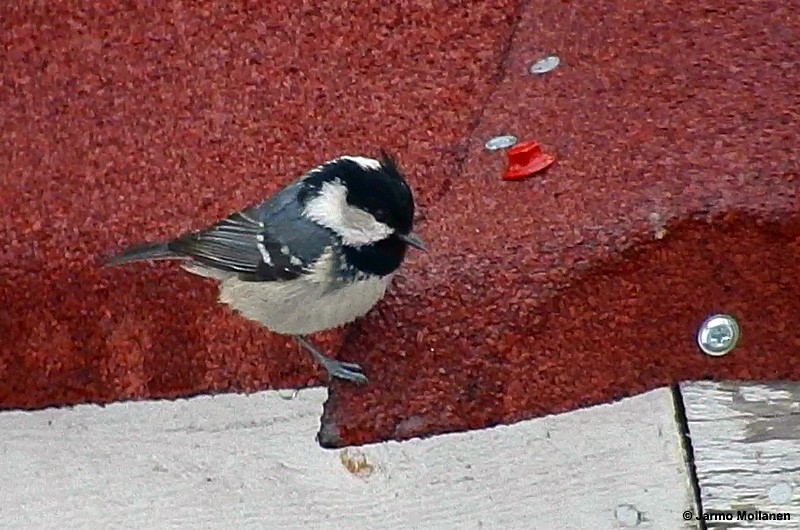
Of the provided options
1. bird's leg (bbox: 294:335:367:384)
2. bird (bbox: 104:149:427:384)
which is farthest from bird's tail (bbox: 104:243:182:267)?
bird's leg (bbox: 294:335:367:384)

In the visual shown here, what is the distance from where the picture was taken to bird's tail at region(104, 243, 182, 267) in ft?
5.24

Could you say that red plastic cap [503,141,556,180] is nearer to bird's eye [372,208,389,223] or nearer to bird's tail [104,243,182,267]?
bird's eye [372,208,389,223]

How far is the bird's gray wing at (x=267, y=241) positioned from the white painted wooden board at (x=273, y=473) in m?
0.19

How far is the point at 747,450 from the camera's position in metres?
1.52

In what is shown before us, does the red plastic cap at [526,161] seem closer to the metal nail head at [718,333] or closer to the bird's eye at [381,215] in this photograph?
the bird's eye at [381,215]

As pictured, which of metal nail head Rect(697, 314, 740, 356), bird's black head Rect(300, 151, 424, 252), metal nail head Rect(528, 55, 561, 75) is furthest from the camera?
metal nail head Rect(528, 55, 561, 75)

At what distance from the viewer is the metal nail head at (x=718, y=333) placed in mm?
1483

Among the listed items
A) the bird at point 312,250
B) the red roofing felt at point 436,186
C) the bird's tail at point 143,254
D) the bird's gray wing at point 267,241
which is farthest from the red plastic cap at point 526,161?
the bird's tail at point 143,254

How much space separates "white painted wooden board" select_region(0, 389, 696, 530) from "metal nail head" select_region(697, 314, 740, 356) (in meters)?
0.28

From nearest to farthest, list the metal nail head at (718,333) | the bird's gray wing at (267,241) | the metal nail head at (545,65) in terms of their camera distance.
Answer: the metal nail head at (718,333), the bird's gray wing at (267,241), the metal nail head at (545,65)

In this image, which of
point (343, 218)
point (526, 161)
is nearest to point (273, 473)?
point (343, 218)

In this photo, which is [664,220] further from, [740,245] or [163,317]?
[163,317]

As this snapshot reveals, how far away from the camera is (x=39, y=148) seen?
1.85 m

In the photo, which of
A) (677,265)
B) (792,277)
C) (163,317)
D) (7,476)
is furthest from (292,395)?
(792,277)
